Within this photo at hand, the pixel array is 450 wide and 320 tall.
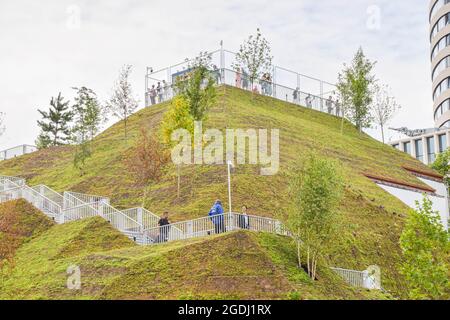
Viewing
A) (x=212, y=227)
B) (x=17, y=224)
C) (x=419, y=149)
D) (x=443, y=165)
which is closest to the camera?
(x=212, y=227)

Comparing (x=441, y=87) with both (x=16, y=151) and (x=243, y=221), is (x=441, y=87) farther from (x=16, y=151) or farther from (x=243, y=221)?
(x=243, y=221)

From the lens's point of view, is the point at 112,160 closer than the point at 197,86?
No

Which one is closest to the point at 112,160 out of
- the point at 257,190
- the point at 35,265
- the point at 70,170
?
the point at 70,170

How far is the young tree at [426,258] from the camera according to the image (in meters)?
31.0

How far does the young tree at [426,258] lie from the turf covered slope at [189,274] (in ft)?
7.31

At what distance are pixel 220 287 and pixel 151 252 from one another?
15.3ft

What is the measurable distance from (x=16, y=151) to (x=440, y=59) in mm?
61621

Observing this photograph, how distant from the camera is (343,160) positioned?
56.4 meters

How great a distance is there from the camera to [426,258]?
1260 inches

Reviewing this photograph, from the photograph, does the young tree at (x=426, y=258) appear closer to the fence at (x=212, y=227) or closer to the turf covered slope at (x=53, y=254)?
the fence at (x=212, y=227)

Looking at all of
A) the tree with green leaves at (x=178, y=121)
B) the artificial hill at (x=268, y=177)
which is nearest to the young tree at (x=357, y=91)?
the artificial hill at (x=268, y=177)

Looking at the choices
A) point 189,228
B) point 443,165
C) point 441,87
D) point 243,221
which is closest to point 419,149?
point 441,87

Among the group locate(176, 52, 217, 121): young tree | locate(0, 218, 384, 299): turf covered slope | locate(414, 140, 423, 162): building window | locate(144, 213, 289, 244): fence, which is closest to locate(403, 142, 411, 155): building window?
locate(414, 140, 423, 162): building window
